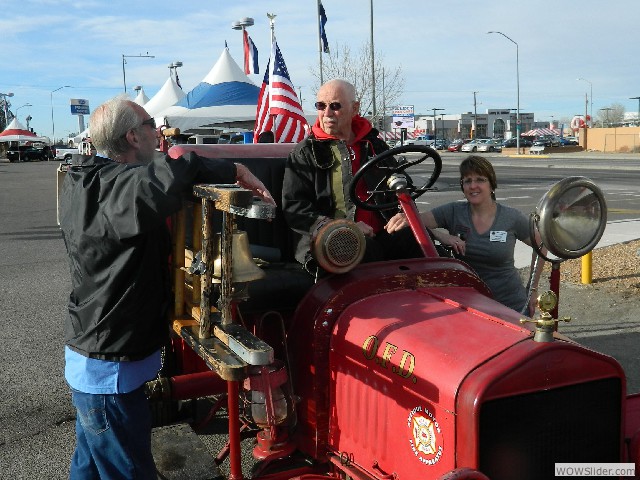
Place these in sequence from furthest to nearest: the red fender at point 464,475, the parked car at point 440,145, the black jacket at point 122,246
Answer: the parked car at point 440,145 → the black jacket at point 122,246 → the red fender at point 464,475

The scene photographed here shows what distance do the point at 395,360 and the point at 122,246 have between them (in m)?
0.99

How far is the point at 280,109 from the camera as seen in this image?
10.8 m

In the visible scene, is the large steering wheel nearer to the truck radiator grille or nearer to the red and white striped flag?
Result: the truck radiator grille

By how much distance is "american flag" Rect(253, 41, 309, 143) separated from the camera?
10.7 m

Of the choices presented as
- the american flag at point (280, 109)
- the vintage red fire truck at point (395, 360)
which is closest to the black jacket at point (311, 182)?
the vintage red fire truck at point (395, 360)

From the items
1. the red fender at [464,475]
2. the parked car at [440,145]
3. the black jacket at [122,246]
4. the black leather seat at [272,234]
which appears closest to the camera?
the red fender at [464,475]

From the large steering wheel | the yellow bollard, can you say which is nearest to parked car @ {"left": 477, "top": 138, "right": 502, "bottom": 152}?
the yellow bollard

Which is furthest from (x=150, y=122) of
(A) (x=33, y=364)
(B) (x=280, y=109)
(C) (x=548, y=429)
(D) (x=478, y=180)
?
(B) (x=280, y=109)

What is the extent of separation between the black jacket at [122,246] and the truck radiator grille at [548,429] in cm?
112

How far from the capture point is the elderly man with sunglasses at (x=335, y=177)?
10.8ft

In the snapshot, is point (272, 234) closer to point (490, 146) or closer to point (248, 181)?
point (248, 181)

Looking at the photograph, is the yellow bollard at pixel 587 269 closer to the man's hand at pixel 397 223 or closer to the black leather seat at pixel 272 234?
the black leather seat at pixel 272 234

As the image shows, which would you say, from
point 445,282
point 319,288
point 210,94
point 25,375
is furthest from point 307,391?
point 210,94

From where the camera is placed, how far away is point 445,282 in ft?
9.21
